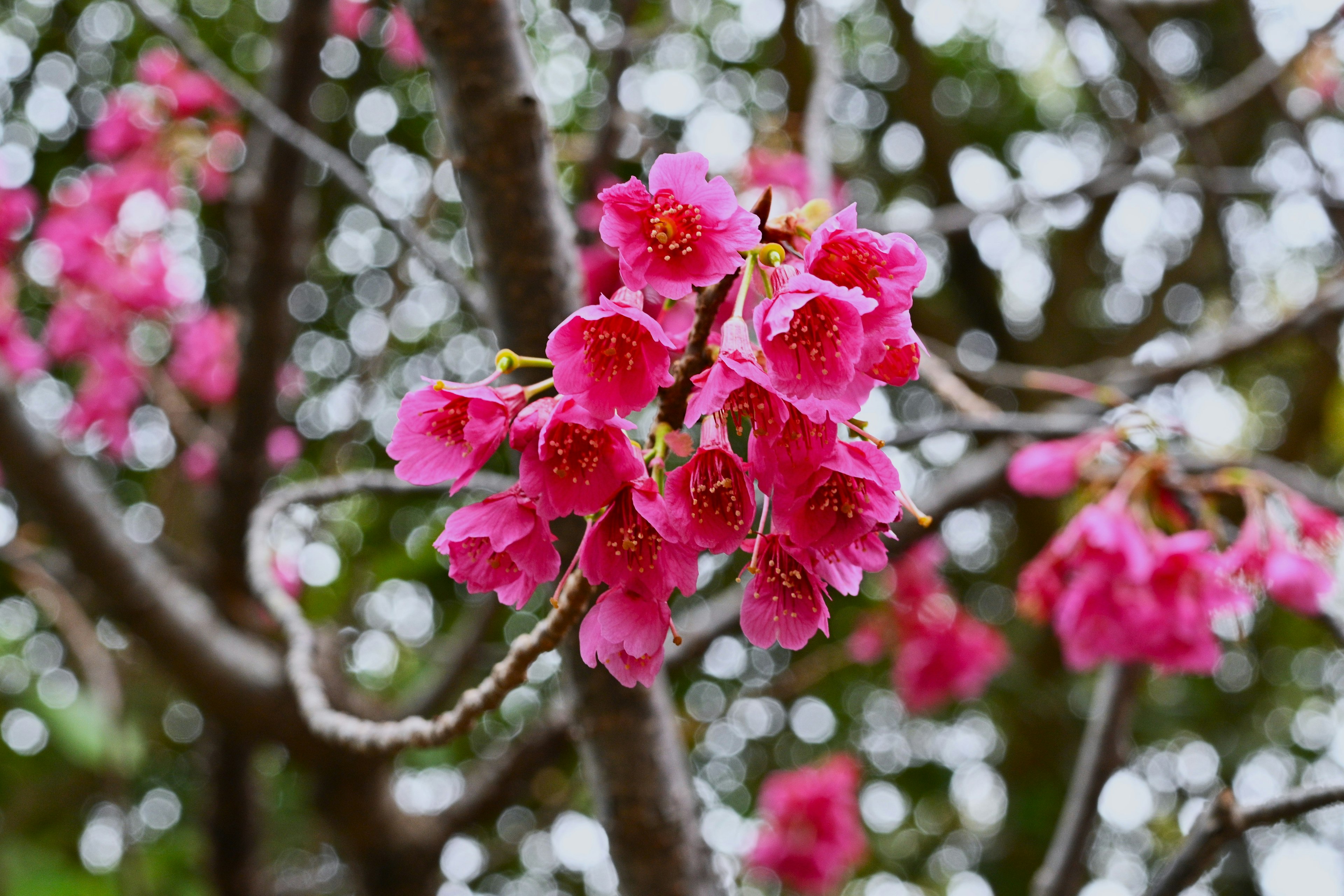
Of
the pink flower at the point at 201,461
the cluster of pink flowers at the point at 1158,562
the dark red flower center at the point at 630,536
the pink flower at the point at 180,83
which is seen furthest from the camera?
the pink flower at the point at 201,461

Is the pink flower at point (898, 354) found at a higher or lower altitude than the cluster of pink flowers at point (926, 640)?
higher

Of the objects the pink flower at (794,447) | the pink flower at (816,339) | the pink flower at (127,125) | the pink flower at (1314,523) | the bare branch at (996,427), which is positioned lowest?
the pink flower at (127,125)

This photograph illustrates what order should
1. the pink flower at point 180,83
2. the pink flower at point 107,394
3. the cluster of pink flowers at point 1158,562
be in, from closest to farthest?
the cluster of pink flowers at point 1158,562, the pink flower at point 180,83, the pink flower at point 107,394

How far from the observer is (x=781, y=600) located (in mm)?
884

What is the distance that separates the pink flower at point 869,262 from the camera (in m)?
0.78

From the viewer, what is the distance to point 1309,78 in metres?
4.34

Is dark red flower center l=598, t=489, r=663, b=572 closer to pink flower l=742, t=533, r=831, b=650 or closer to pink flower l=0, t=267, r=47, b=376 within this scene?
pink flower l=742, t=533, r=831, b=650

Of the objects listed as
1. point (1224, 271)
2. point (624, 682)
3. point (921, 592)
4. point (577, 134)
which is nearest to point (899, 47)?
point (577, 134)

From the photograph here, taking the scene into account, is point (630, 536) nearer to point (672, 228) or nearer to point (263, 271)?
point (672, 228)

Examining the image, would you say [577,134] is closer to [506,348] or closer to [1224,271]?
[1224,271]

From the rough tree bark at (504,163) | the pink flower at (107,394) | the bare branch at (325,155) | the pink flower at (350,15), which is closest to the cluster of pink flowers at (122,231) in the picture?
the pink flower at (107,394)

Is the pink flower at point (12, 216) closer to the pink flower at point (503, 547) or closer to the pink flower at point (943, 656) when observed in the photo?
the pink flower at point (503, 547)

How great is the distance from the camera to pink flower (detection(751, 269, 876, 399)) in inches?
28.9

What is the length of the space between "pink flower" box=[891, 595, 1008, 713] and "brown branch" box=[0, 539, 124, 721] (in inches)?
105
